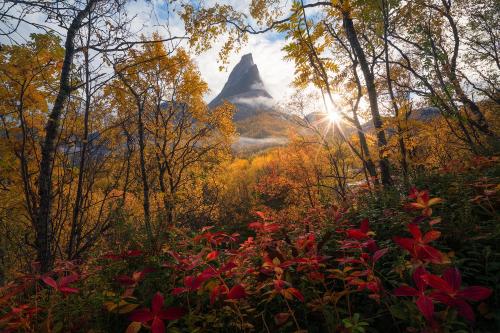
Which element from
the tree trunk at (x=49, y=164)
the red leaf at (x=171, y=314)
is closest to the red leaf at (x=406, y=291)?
the red leaf at (x=171, y=314)

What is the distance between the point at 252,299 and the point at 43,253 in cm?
311

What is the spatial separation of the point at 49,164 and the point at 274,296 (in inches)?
148

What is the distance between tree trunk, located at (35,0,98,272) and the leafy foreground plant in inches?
70.9

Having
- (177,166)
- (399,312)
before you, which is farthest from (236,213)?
(399,312)

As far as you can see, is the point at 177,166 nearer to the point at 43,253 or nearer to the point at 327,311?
the point at 43,253

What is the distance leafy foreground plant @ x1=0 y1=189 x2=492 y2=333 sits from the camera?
3.99 feet

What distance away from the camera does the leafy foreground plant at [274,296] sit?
1.22 metres

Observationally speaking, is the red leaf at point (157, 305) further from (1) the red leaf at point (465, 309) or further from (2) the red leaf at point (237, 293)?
(1) the red leaf at point (465, 309)

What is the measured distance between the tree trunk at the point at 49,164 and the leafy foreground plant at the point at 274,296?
1801 mm

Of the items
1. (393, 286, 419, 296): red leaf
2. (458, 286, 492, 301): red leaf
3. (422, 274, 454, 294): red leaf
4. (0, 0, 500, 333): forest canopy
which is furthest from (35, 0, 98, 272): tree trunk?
(458, 286, 492, 301): red leaf

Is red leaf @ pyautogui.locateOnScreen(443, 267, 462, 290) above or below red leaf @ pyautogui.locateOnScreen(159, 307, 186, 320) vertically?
above

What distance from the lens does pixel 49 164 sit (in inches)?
153

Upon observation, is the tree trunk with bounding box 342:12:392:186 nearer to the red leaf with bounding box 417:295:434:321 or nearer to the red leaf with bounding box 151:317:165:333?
the red leaf with bounding box 417:295:434:321

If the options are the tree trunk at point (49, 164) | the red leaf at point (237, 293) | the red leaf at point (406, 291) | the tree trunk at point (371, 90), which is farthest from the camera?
the tree trunk at point (371, 90)
